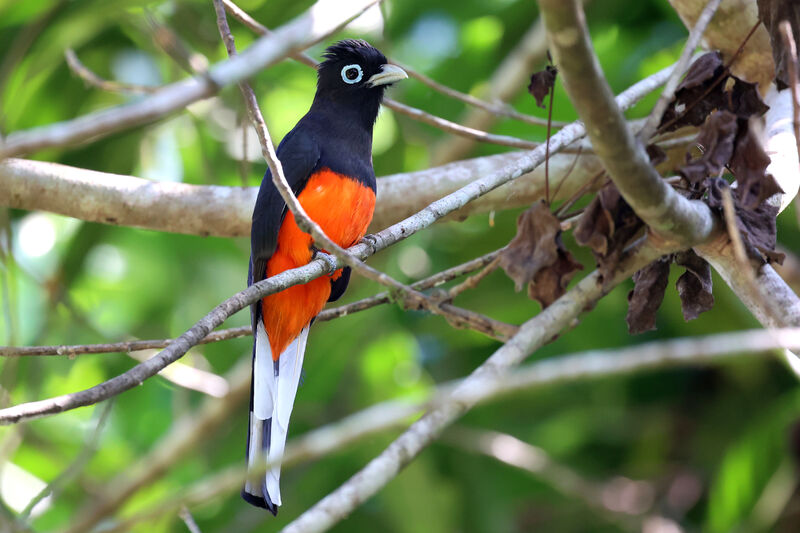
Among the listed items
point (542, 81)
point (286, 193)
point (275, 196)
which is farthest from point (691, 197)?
point (275, 196)

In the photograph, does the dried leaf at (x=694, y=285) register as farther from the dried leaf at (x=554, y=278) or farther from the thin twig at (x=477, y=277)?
the thin twig at (x=477, y=277)

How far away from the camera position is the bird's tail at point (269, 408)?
10.9 feet

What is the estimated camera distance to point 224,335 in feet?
10.7

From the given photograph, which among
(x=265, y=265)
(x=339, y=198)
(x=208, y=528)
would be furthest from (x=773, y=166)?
(x=208, y=528)

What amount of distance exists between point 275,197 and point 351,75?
3.59 ft

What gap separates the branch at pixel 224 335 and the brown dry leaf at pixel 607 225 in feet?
1.86

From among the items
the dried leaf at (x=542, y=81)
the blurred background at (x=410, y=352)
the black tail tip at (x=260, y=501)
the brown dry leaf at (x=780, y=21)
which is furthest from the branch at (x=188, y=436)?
the brown dry leaf at (x=780, y=21)

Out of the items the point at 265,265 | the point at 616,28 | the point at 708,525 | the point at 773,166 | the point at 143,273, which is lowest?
the point at 708,525

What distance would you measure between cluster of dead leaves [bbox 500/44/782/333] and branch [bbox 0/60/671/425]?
0.23 meters

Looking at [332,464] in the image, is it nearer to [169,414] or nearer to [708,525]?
[169,414]

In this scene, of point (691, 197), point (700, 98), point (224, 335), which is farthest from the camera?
point (224, 335)

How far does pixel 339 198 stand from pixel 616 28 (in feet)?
Result: 9.76

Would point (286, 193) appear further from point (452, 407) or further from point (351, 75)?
point (351, 75)

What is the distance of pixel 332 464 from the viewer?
18.9ft
